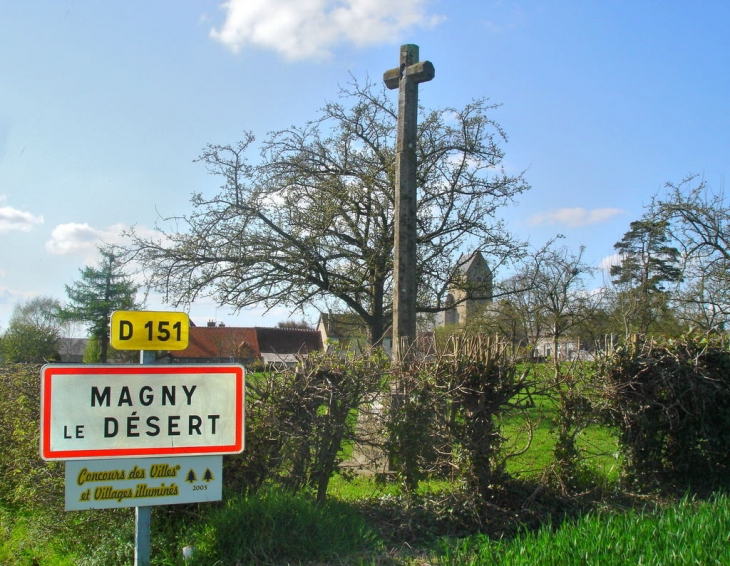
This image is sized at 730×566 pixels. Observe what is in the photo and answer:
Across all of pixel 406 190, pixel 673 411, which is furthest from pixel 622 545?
pixel 406 190

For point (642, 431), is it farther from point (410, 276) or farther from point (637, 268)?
point (637, 268)

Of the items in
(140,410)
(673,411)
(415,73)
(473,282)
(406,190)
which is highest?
(415,73)

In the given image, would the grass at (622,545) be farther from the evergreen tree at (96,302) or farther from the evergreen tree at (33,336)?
the evergreen tree at (96,302)

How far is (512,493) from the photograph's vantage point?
582 centimetres

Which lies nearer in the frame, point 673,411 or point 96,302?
point 673,411

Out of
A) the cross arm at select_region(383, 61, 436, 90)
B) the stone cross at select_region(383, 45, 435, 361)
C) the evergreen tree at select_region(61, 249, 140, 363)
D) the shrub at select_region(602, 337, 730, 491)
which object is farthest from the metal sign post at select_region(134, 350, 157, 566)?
the evergreen tree at select_region(61, 249, 140, 363)

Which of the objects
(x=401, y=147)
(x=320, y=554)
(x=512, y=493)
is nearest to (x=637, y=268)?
(x=401, y=147)

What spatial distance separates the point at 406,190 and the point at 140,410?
4977 mm

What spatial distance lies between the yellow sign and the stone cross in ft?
12.6

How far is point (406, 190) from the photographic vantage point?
830cm

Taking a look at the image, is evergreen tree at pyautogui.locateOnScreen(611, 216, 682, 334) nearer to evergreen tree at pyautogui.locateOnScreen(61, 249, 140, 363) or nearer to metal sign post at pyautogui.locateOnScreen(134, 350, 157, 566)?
metal sign post at pyautogui.locateOnScreen(134, 350, 157, 566)

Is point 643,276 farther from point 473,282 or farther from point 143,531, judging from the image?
point 143,531

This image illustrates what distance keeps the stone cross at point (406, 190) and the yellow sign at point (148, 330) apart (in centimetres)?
383

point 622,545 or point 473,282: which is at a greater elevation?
point 473,282
